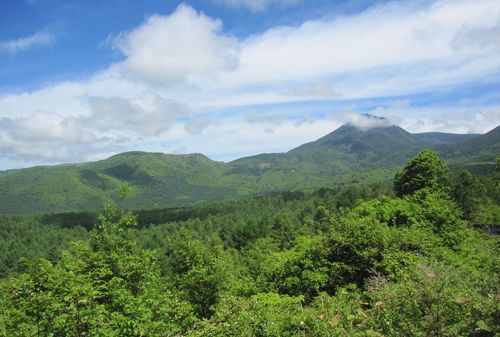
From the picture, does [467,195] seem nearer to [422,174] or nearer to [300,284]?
[422,174]

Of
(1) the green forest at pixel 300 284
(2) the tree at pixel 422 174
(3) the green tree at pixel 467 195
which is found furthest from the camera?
(3) the green tree at pixel 467 195

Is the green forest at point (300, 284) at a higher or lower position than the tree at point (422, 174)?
lower

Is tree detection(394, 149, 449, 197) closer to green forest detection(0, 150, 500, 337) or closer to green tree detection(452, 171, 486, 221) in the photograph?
green forest detection(0, 150, 500, 337)

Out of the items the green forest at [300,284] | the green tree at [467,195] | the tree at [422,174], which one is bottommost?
the green tree at [467,195]

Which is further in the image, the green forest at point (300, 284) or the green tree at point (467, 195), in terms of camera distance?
the green tree at point (467, 195)

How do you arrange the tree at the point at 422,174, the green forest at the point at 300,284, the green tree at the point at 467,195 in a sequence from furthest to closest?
1. the green tree at the point at 467,195
2. the tree at the point at 422,174
3. the green forest at the point at 300,284

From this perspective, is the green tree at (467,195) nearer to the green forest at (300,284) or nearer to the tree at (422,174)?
the green forest at (300,284)

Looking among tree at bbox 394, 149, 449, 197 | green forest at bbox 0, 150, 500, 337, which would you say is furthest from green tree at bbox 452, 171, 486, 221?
tree at bbox 394, 149, 449, 197

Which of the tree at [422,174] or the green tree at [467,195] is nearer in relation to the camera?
the tree at [422,174]

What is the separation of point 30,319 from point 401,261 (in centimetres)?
1719

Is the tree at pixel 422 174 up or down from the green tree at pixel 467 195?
up

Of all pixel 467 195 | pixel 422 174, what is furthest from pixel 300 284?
pixel 467 195

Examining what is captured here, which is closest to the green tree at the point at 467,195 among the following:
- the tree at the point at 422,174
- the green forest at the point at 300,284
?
the green forest at the point at 300,284

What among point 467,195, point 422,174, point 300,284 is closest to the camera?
point 300,284
